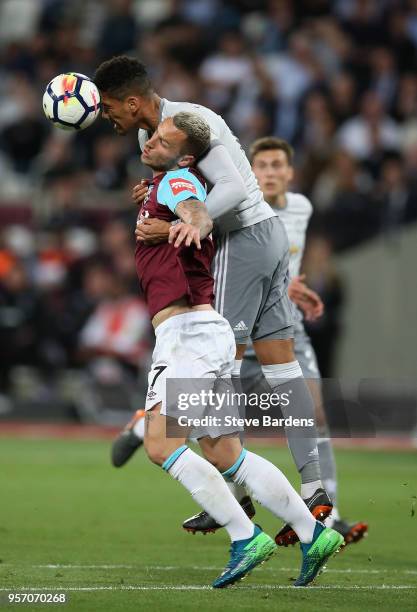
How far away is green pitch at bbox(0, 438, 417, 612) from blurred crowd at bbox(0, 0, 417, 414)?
316 cm

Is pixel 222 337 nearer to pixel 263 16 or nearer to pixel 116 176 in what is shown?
pixel 116 176

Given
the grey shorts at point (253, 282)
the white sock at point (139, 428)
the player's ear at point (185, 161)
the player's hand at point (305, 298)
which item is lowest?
the white sock at point (139, 428)

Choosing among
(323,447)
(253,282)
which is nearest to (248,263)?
(253,282)

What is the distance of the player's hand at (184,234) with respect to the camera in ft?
18.7

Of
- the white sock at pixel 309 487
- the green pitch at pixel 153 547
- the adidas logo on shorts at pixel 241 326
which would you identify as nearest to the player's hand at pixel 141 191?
the adidas logo on shorts at pixel 241 326

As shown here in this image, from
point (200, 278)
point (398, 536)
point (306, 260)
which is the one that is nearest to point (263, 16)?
point (306, 260)

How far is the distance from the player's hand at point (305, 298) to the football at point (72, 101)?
1.91 metres

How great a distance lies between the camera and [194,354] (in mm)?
5867

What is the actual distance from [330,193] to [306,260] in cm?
133

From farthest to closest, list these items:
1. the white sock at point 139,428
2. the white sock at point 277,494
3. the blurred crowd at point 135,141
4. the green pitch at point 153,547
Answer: the blurred crowd at point 135,141
the white sock at point 139,428
the white sock at point 277,494
the green pitch at point 153,547

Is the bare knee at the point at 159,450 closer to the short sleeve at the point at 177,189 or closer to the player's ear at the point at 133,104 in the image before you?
the short sleeve at the point at 177,189

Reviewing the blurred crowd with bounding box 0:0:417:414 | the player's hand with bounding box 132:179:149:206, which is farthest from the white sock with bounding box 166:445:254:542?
the blurred crowd with bounding box 0:0:417:414

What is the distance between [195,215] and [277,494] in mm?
1331

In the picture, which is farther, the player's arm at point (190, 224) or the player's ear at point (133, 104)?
the player's ear at point (133, 104)
